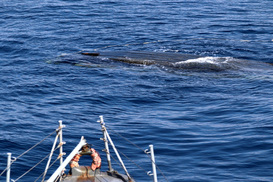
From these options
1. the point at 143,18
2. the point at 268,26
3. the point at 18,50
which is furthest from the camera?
the point at 143,18

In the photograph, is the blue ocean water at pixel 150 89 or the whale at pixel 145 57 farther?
the whale at pixel 145 57

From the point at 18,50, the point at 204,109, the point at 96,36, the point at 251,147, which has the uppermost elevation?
the point at 96,36

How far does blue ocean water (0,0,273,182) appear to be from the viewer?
60.3 ft

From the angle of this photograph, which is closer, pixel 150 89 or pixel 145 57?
pixel 150 89

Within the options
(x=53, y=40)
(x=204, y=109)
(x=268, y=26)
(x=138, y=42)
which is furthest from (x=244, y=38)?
(x=204, y=109)

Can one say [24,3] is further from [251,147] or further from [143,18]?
[251,147]

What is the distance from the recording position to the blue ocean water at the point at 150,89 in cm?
1839

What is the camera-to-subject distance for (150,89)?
2642cm

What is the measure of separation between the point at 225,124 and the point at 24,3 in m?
36.2

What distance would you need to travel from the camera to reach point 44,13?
48.7m

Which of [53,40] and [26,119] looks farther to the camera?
[53,40]

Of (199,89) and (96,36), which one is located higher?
(96,36)

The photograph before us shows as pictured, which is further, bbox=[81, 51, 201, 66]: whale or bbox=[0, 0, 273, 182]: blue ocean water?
bbox=[81, 51, 201, 66]: whale

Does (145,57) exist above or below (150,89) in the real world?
above
